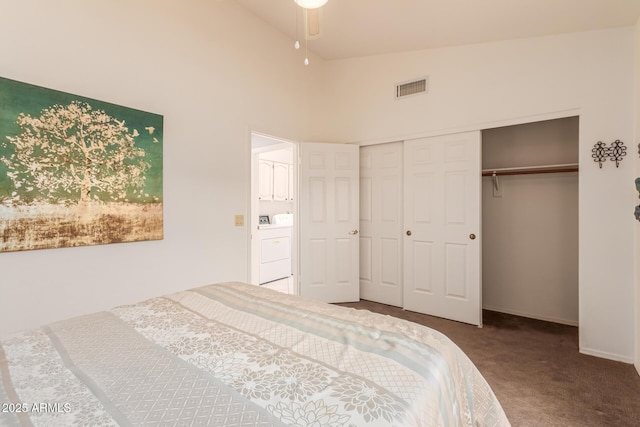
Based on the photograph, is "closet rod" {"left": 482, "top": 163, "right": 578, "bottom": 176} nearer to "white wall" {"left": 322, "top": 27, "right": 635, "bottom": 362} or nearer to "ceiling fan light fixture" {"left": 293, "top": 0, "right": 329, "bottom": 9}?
"white wall" {"left": 322, "top": 27, "right": 635, "bottom": 362}

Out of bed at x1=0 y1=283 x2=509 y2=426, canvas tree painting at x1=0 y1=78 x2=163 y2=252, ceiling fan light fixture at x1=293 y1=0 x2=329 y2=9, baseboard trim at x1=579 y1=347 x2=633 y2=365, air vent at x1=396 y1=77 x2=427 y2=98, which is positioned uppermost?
air vent at x1=396 y1=77 x2=427 y2=98

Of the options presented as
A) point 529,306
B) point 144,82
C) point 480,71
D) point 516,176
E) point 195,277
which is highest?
point 480,71

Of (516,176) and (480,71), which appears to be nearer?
(480,71)

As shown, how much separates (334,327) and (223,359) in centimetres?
43

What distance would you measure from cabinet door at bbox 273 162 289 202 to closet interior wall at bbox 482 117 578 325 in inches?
132

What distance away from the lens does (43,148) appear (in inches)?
70.7

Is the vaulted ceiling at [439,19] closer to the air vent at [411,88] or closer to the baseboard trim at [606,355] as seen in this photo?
the air vent at [411,88]

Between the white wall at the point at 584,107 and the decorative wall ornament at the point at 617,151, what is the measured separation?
0.13ft

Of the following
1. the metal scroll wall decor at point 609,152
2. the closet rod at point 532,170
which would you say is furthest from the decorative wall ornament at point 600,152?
the closet rod at point 532,170

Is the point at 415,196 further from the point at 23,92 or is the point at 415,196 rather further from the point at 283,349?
the point at 23,92

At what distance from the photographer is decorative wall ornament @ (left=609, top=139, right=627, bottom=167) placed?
2315mm

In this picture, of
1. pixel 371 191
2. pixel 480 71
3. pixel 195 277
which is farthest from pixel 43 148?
pixel 480 71

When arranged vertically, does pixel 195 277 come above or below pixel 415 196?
below

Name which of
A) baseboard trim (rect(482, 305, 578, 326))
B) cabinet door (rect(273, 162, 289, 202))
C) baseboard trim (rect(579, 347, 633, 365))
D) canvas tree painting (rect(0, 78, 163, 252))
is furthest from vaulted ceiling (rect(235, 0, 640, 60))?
baseboard trim (rect(482, 305, 578, 326))
